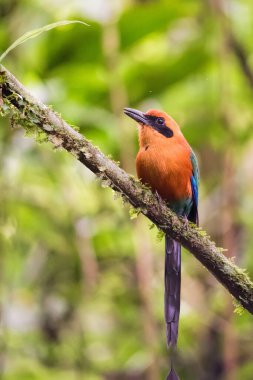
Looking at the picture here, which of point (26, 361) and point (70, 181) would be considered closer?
point (26, 361)

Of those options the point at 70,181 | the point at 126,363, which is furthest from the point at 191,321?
the point at 70,181

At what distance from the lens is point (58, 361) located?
14.4ft

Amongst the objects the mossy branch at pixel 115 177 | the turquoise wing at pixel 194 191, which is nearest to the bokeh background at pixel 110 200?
the turquoise wing at pixel 194 191

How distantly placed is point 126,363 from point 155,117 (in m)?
2.17

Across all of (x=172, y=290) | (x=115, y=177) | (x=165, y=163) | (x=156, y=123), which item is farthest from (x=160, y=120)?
(x=115, y=177)

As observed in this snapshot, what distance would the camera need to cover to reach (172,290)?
2.60 m

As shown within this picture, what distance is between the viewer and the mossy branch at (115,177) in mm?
1760

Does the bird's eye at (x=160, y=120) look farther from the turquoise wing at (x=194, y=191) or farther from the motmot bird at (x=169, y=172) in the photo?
the turquoise wing at (x=194, y=191)

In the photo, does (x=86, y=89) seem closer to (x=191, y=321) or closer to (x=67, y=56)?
(x=67, y=56)

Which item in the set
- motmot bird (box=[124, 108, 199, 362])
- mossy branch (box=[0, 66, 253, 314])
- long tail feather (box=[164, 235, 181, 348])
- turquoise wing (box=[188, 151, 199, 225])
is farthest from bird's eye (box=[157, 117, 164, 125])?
mossy branch (box=[0, 66, 253, 314])

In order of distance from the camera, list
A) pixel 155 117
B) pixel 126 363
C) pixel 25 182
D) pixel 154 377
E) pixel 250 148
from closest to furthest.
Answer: pixel 155 117 → pixel 154 377 → pixel 25 182 → pixel 126 363 → pixel 250 148

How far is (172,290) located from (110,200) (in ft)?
6.75

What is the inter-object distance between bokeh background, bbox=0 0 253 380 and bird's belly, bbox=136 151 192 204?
0.91m

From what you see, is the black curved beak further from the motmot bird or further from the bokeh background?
the bokeh background
